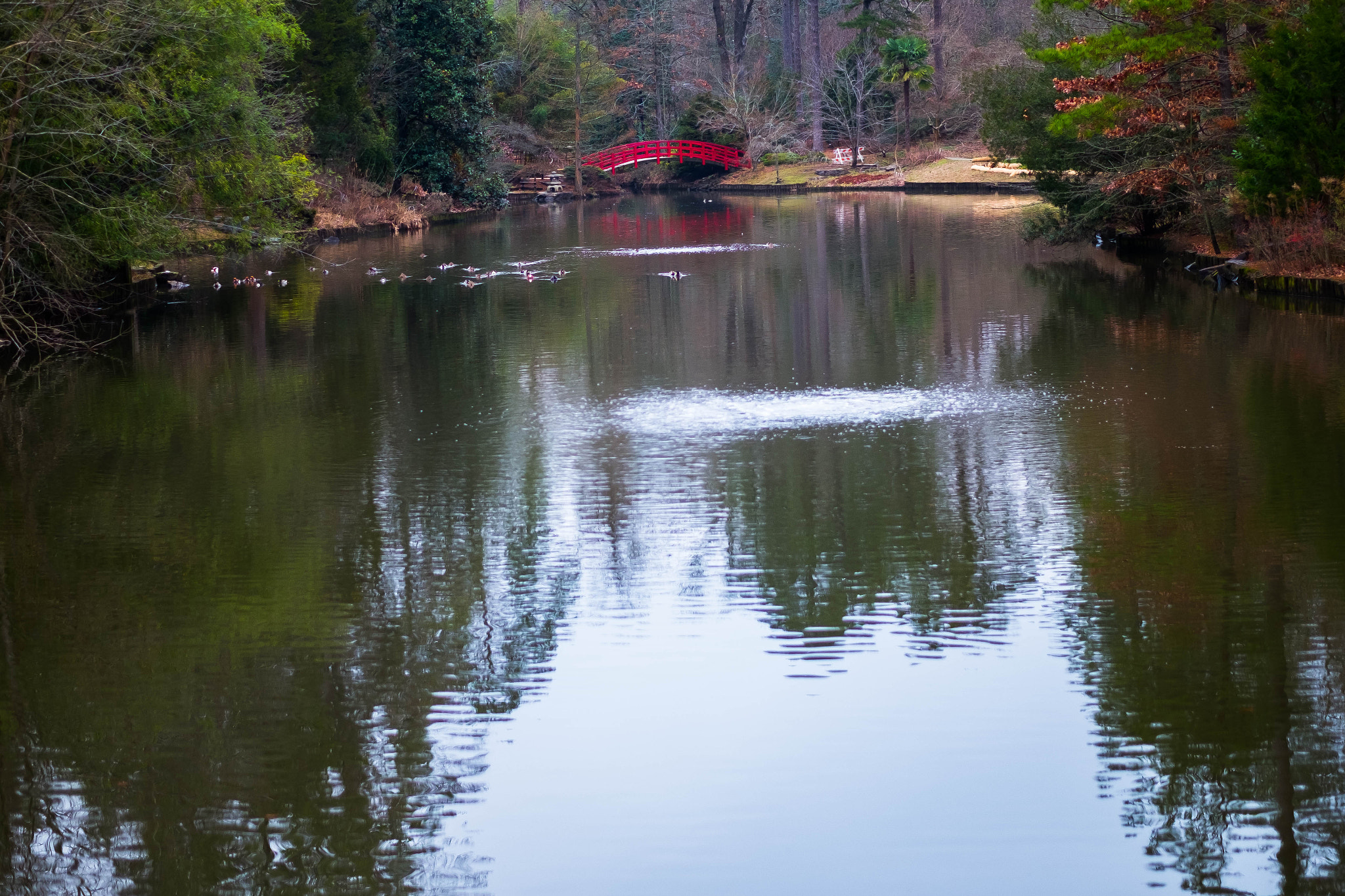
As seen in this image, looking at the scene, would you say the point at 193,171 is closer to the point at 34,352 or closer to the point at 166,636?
the point at 34,352

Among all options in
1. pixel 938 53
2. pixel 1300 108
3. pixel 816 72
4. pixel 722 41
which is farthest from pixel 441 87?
pixel 1300 108

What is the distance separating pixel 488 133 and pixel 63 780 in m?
46.9

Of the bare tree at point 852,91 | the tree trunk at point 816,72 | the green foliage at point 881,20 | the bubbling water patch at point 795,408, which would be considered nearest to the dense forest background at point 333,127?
the bubbling water patch at point 795,408

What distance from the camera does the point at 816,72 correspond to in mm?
57531

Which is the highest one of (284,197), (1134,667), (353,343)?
(284,197)

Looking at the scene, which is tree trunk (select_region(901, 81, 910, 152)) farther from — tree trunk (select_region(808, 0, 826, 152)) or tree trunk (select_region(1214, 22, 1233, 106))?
tree trunk (select_region(1214, 22, 1233, 106))

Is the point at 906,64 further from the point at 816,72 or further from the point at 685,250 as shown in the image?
the point at 685,250

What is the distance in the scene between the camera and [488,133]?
50281 millimetres

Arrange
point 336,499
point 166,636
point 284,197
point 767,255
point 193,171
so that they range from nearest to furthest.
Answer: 1. point 166,636
2. point 336,499
3. point 193,171
4. point 284,197
5. point 767,255

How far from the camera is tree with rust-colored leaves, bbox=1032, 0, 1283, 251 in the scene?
2020cm

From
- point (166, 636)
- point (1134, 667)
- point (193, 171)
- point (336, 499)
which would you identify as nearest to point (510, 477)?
point (336, 499)

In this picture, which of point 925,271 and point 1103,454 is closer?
point 1103,454

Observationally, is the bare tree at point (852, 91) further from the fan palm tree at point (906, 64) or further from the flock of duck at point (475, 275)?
the flock of duck at point (475, 275)

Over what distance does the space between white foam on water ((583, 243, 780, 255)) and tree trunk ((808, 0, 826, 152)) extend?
30.2m
